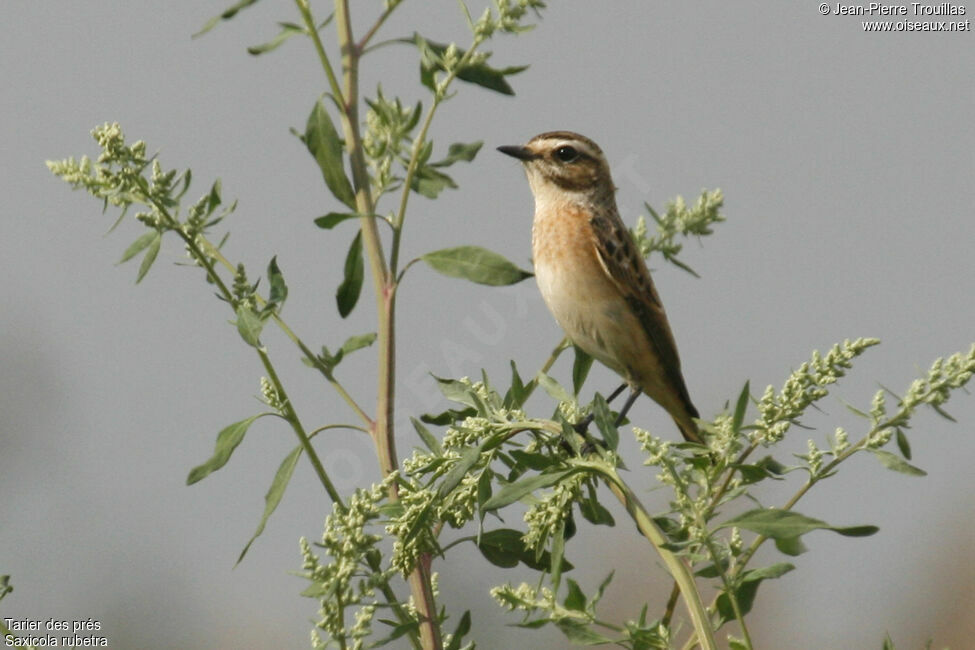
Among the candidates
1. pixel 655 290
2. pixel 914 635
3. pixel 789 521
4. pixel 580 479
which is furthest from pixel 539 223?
pixel 914 635

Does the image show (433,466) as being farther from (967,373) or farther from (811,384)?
(967,373)

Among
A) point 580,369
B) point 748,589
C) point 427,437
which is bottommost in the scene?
point 748,589

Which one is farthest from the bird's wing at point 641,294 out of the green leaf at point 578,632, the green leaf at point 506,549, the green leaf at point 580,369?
the green leaf at point 578,632

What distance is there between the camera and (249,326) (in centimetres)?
220

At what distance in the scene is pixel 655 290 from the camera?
4.62 meters

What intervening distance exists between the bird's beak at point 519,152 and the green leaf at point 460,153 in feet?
5.79

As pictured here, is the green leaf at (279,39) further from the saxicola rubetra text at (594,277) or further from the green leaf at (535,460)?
the saxicola rubetra text at (594,277)

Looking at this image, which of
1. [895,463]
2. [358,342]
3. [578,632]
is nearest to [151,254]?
[358,342]

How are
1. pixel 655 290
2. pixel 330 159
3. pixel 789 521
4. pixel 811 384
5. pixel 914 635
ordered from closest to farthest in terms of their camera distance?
pixel 789 521 → pixel 811 384 → pixel 330 159 → pixel 655 290 → pixel 914 635

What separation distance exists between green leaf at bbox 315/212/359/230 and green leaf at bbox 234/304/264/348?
278 millimetres

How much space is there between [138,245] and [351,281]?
491 millimetres

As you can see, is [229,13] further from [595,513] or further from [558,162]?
[558,162]

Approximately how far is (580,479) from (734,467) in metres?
0.36

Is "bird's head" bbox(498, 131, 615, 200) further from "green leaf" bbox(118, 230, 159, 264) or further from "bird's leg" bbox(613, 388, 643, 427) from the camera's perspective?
"green leaf" bbox(118, 230, 159, 264)
